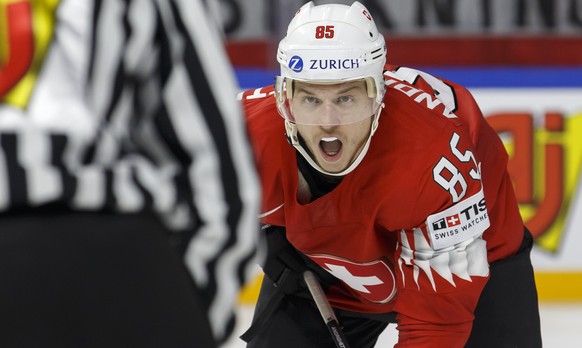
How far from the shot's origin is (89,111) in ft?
2.40

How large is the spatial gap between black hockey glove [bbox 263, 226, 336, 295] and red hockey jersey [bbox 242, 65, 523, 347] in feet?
0.24

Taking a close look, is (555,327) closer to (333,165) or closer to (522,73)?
(522,73)

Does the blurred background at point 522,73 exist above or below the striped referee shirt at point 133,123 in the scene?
below

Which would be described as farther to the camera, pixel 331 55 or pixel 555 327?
pixel 555 327

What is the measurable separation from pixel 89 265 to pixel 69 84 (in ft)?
0.40

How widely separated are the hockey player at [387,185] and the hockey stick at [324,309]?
0.15ft

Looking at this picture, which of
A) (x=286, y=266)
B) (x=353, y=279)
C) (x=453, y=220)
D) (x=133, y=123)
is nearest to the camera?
(x=133, y=123)

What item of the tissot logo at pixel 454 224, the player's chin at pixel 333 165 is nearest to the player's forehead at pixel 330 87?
the player's chin at pixel 333 165

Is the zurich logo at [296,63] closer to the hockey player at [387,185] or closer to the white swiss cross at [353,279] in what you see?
the hockey player at [387,185]

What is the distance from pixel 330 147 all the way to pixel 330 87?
0.10 meters

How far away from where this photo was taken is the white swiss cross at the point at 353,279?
Result: 6.38 feet

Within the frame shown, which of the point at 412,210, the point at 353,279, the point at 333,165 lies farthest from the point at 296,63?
the point at 353,279

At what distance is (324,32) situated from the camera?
181 centimetres

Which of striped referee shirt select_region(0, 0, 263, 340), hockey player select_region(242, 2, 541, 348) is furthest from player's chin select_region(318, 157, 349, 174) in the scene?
striped referee shirt select_region(0, 0, 263, 340)
